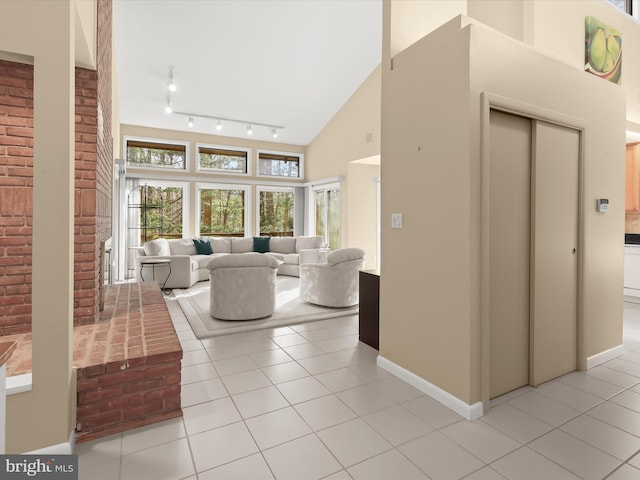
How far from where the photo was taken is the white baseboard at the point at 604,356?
2.96 meters

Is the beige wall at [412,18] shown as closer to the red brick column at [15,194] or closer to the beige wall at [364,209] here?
the red brick column at [15,194]

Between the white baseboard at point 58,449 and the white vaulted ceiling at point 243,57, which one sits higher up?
the white vaulted ceiling at point 243,57

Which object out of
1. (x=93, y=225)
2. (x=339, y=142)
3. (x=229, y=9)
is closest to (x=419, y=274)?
(x=93, y=225)

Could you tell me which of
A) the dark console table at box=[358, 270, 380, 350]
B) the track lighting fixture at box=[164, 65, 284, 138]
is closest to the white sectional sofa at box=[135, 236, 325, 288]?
the dark console table at box=[358, 270, 380, 350]

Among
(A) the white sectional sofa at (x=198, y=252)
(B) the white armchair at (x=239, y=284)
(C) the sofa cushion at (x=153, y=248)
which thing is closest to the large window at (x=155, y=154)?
(A) the white sectional sofa at (x=198, y=252)

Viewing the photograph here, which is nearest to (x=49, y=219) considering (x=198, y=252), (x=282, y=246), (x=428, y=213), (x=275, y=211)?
(x=428, y=213)

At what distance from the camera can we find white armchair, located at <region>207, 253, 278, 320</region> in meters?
4.07

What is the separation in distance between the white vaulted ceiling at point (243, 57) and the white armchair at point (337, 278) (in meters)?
3.69

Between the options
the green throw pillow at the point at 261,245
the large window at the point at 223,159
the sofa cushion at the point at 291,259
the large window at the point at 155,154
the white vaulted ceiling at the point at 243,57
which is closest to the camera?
the white vaulted ceiling at the point at 243,57

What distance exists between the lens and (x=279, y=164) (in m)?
9.34

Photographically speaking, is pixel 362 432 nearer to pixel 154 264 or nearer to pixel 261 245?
pixel 154 264

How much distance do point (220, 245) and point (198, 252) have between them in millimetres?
539

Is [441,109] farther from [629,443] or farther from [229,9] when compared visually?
[229,9]

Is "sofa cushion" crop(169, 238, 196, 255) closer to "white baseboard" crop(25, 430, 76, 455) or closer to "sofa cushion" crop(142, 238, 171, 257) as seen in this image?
"sofa cushion" crop(142, 238, 171, 257)
